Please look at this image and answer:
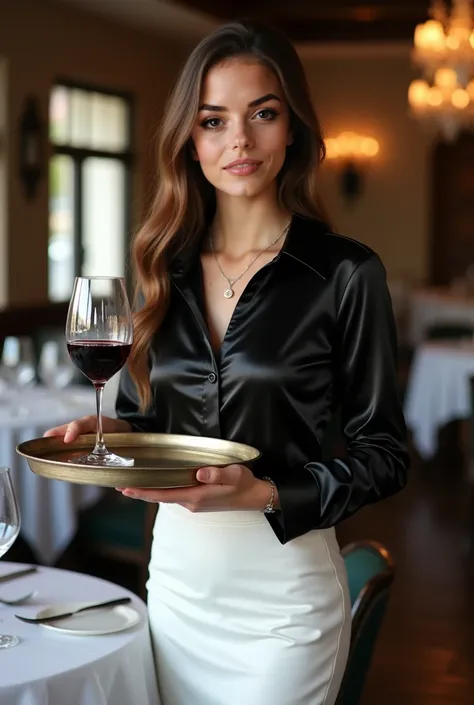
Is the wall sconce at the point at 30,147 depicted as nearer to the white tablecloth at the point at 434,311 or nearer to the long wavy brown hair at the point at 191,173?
the white tablecloth at the point at 434,311

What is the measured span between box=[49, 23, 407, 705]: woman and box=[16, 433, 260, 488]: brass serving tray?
0.14ft

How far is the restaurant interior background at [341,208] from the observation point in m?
4.47

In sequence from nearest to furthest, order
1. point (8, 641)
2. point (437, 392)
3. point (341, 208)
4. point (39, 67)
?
point (8, 641) < point (437, 392) < point (39, 67) < point (341, 208)

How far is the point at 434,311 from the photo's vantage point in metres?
12.4

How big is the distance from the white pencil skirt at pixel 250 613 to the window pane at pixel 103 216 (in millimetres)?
9676

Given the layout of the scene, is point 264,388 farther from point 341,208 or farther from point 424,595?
point 341,208

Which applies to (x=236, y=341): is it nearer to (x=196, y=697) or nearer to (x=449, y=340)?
(x=196, y=697)

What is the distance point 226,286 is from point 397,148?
510 inches

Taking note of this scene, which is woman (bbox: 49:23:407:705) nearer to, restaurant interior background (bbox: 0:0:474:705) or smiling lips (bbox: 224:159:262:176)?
Result: smiling lips (bbox: 224:159:262:176)

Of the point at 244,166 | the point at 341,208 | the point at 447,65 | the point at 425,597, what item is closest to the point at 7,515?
the point at 244,166

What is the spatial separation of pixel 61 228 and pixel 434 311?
A: 4.28 metres

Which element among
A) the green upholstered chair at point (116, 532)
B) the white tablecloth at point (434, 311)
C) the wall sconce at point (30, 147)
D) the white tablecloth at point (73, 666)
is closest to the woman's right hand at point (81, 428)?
the white tablecloth at point (73, 666)

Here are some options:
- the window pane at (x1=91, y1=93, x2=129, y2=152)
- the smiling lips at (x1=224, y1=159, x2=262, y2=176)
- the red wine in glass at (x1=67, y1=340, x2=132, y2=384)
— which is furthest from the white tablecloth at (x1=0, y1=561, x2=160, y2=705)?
the window pane at (x1=91, y1=93, x2=129, y2=152)

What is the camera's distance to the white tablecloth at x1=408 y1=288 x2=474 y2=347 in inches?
476
